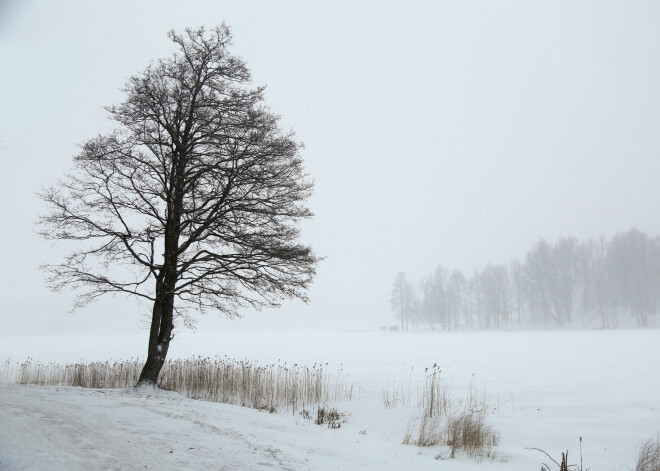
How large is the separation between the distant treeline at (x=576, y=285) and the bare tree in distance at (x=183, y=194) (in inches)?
2539

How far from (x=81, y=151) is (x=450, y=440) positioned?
11.8 metres

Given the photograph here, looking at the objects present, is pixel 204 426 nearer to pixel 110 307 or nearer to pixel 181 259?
pixel 181 259

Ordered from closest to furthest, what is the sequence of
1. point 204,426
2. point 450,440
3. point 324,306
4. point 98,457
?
point 98,457 → point 204,426 → point 450,440 → point 324,306

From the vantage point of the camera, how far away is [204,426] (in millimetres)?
5781

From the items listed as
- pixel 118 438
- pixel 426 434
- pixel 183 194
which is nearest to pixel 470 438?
pixel 426 434

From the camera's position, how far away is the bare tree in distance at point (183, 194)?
10406 mm

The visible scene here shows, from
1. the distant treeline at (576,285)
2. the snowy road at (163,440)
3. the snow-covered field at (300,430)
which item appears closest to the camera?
the snowy road at (163,440)

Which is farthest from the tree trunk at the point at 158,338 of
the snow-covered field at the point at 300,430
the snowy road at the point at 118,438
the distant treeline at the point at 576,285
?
the distant treeline at the point at 576,285

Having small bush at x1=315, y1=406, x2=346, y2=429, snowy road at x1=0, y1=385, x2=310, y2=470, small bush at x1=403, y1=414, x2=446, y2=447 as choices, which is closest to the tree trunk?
snowy road at x1=0, y1=385, x2=310, y2=470

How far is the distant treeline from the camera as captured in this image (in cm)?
5781

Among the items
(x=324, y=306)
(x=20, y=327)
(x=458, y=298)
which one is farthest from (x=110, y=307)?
(x=458, y=298)

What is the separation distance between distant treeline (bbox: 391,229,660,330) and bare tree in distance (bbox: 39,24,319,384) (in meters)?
64.5

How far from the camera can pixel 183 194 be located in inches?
425

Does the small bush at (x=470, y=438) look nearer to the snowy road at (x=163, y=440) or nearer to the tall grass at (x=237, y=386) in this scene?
the snowy road at (x=163, y=440)
